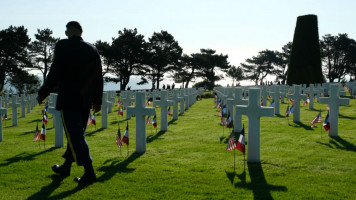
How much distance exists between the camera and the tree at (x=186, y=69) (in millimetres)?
63656

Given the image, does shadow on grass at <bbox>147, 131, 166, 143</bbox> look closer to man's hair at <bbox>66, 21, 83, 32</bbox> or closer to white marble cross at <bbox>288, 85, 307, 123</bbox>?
man's hair at <bbox>66, 21, 83, 32</bbox>

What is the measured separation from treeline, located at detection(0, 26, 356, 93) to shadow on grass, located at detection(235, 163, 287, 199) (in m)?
46.5

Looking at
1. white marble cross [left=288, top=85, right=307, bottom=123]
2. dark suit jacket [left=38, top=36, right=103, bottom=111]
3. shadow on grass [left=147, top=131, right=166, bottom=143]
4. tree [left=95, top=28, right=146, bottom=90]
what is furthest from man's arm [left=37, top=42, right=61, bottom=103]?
tree [left=95, top=28, right=146, bottom=90]

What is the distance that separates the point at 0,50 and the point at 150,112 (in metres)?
45.6

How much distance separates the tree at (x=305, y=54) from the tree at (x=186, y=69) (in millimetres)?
26441

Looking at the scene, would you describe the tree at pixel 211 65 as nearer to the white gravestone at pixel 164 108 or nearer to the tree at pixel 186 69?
the tree at pixel 186 69

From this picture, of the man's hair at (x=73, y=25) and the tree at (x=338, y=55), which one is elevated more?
the tree at (x=338, y=55)

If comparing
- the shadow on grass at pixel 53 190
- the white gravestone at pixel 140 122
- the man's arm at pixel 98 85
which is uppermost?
the man's arm at pixel 98 85

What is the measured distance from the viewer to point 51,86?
4762 mm

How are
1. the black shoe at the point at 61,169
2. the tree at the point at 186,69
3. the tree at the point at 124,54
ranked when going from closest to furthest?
the black shoe at the point at 61,169, the tree at the point at 124,54, the tree at the point at 186,69

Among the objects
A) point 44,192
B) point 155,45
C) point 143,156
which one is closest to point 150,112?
point 143,156

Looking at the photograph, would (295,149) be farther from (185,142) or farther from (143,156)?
(143,156)

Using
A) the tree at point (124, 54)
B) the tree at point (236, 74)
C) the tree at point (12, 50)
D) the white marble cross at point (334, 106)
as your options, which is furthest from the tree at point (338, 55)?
the white marble cross at point (334, 106)

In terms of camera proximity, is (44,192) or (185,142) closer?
(44,192)
